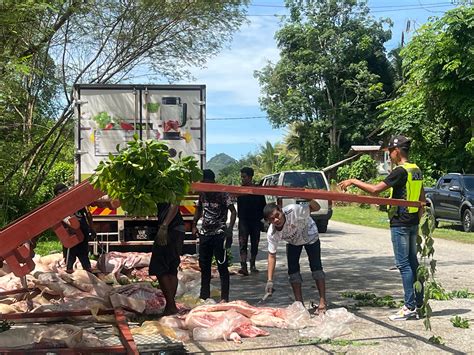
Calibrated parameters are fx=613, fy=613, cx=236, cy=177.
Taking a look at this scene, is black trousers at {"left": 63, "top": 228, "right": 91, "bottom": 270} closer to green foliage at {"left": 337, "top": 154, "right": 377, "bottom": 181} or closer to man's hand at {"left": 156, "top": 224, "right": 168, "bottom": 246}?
man's hand at {"left": 156, "top": 224, "right": 168, "bottom": 246}

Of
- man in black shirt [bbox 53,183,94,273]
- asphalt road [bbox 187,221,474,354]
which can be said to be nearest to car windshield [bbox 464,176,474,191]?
asphalt road [bbox 187,221,474,354]

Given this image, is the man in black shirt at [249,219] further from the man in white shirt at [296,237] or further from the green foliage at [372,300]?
the man in white shirt at [296,237]

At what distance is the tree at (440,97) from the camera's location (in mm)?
23906

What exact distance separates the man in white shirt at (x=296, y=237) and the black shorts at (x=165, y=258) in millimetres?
1187

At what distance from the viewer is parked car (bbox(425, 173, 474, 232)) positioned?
1880cm

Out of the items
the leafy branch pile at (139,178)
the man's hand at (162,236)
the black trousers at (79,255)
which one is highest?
the leafy branch pile at (139,178)

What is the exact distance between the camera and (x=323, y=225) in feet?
68.6


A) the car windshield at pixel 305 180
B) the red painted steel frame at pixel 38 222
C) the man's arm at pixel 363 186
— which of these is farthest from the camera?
the car windshield at pixel 305 180

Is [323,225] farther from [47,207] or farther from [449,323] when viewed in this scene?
[47,207]

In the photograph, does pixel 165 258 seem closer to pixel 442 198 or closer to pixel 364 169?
pixel 442 198

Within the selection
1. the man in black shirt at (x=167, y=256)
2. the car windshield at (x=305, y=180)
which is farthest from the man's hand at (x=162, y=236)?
the car windshield at (x=305, y=180)

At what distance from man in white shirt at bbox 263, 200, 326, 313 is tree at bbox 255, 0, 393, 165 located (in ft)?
124

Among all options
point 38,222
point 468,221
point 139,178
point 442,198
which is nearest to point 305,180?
point 442,198

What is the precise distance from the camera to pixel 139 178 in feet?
14.1
